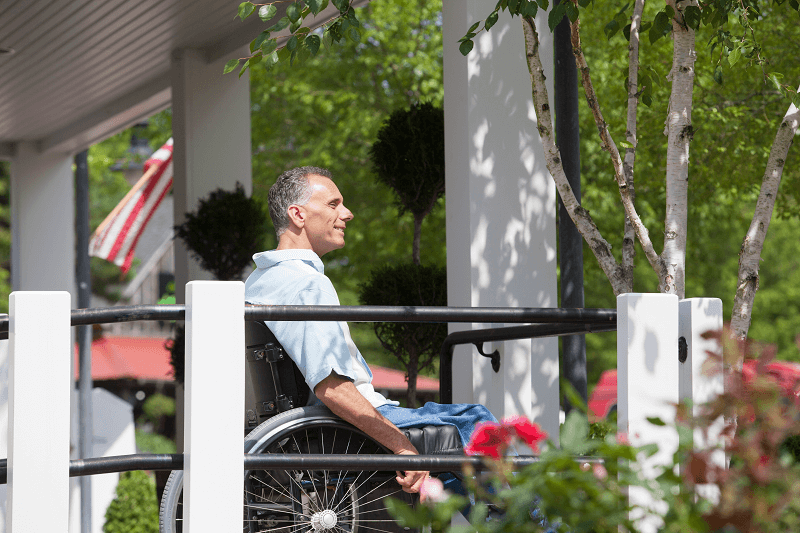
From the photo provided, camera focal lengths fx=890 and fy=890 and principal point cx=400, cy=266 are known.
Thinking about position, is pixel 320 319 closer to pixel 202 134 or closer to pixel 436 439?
pixel 436 439

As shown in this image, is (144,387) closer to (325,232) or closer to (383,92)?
(383,92)

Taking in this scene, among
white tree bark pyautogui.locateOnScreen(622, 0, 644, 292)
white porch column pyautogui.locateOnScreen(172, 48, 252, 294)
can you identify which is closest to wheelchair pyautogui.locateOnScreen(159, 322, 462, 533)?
white tree bark pyautogui.locateOnScreen(622, 0, 644, 292)

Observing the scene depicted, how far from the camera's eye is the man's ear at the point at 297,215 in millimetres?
2924

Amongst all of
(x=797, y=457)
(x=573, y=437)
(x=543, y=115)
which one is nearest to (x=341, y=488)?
(x=573, y=437)

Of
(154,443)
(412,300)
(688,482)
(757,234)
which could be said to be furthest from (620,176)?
(154,443)

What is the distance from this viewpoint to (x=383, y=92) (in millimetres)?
15773

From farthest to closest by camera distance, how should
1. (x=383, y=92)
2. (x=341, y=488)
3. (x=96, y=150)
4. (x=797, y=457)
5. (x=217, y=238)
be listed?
(x=96, y=150)
(x=383, y=92)
(x=217, y=238)
(x=797, y=457)
(x=341, y=488)

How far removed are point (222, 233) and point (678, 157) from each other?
5007mm

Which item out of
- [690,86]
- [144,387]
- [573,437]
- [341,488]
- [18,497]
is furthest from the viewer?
[144,387]

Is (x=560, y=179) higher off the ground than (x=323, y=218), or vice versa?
(x=560, y=179)

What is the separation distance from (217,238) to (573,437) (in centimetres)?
635

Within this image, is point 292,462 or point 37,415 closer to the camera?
point 37,415

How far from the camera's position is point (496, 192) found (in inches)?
159

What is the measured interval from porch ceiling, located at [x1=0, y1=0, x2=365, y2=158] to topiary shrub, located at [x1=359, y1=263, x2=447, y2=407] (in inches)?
76.2
